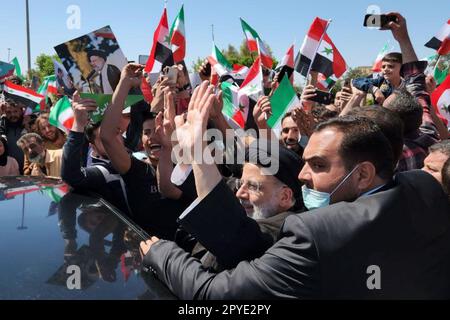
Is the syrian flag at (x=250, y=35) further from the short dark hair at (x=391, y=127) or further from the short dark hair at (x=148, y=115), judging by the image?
the short dark hair at (x=391, y=127)

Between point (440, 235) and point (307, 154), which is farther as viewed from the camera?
point (307, 154)

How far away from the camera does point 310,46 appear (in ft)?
17.7

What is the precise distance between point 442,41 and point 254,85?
2319 mm

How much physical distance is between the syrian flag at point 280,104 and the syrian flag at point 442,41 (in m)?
2.26

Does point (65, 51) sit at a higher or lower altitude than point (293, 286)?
higher

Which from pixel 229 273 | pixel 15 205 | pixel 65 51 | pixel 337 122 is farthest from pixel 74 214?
pixel 65 51

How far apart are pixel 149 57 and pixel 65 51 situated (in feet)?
4.74

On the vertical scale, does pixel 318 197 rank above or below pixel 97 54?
below

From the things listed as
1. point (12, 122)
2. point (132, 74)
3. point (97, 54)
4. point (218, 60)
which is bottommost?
point (12, 122)

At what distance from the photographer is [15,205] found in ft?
7.37

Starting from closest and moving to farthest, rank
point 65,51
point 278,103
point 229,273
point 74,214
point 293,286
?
point 293,286 → point 229,273 → point 74,214 → point 65,51 → point 278,103

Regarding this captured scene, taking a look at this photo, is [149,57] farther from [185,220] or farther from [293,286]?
[293,286]

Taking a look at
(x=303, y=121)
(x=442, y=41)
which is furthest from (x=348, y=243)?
(x=442, y=41)

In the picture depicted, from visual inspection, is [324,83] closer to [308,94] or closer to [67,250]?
[308,94]
